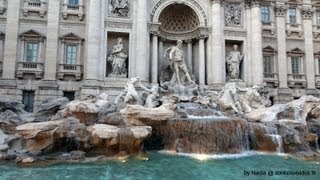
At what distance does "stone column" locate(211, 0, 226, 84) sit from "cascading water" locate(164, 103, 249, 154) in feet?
26.6

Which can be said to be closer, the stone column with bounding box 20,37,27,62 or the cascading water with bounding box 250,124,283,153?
the cascading water with bounding box 250,124,283,153

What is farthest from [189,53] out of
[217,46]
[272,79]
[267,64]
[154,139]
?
[154,139]

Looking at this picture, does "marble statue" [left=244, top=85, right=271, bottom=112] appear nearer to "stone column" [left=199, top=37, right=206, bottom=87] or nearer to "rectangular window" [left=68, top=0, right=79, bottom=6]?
"stone column" [left=199, top=37, right=206, bottom=87]

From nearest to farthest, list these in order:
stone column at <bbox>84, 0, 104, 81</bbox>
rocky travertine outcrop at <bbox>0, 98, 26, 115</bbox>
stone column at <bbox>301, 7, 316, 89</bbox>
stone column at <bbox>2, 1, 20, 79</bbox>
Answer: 1. rocky travertine outcrop at <bbox>0, 98, 26, 115</bbox>
2. stone column at <bbox>2, 1, 20, 79</bbox>
3. stone column at <bbox>84, 0, 104, 81</bbox>
4. stone column at <bbox>301, 7, 316, 89</bbox>

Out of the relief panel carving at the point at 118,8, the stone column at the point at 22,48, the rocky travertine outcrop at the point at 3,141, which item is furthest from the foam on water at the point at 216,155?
the stone column at the point at 22,48

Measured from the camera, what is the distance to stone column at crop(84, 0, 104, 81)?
70.5ft

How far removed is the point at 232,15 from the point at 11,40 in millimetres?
16355

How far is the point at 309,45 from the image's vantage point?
2703cm

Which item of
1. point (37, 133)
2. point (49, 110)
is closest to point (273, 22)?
point (49, 110)

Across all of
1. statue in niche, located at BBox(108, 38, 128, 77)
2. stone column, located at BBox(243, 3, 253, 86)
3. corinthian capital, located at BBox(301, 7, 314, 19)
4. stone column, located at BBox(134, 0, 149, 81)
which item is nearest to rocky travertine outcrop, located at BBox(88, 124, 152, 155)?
stone column, located at BBox(134, 0, 149, 81)

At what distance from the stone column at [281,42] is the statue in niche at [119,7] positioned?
12754 millimetres

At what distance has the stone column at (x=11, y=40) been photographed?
21359mm

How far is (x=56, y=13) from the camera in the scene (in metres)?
22.5

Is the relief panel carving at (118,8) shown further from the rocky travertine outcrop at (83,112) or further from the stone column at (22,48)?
the rocky travertine outcrop at (83,112)
